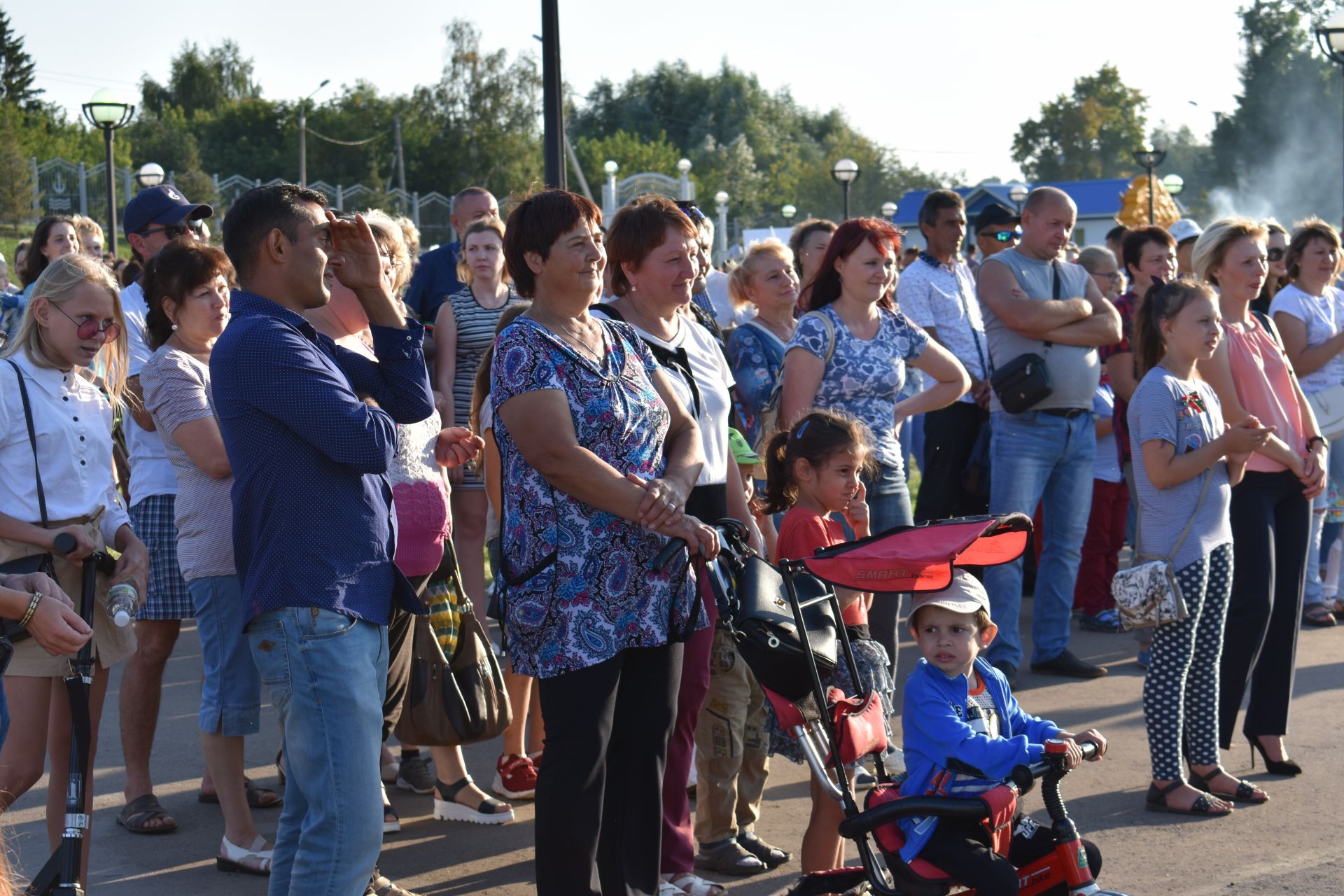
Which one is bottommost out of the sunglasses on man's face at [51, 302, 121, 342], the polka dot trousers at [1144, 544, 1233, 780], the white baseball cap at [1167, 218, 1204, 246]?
the polka dot trousers at [1144, 544, 1233, 780]

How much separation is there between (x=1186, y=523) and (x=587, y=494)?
285cm

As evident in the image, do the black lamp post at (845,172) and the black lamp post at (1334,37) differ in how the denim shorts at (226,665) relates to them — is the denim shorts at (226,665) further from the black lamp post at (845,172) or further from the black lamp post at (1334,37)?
the black lamp post at (845,172)

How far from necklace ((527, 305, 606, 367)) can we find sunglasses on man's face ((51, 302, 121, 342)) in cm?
141

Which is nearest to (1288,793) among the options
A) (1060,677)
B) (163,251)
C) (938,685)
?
(1060,677)

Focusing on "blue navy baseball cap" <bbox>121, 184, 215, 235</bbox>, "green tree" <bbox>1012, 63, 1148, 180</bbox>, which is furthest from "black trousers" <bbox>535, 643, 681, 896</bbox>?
"green tree" <bbox>1012, 63, 1148, 180</bbox>

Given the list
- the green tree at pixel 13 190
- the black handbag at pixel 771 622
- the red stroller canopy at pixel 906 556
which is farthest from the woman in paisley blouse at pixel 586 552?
the green tree at pixel 13 190

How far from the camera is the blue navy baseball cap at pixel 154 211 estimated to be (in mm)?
5676

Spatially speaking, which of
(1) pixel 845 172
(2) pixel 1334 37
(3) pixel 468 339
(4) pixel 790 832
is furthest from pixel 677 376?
(1) pixel 845 172

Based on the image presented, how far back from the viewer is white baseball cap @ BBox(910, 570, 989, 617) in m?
3.76

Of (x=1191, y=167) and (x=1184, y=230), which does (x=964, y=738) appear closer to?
(x=1184, y=230)

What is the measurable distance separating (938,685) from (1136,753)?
2.61 meters

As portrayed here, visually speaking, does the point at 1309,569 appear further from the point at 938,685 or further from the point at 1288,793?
the point at 938,685

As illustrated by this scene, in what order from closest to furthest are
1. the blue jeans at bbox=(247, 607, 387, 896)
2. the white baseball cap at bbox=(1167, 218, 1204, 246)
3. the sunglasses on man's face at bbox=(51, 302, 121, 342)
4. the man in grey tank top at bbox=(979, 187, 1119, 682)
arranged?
the blue jeans at bbox=(247, 607, 387, 896) < the sunglasses on man's face at bbox=(51, 302, 121, 342) < the man in grey tank top at bbox=(979, 187, 1119, 682) < the white baseball cap at bbox=(1167, 218, 1204, 246)

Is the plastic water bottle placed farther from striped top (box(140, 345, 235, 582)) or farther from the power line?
the power line
